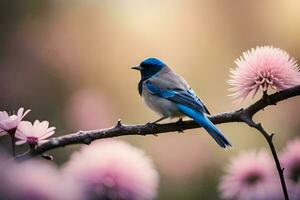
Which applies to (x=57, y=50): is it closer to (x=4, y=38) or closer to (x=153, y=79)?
(x=4, y=38)

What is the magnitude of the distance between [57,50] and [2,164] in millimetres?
1753

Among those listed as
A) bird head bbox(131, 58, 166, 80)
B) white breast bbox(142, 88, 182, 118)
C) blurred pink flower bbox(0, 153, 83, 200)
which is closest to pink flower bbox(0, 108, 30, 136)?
blurred pink flower bbox(0, 153, 83, 200)

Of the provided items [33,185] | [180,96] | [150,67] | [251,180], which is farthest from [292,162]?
[150,67]

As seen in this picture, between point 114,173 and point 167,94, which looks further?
point 167,94

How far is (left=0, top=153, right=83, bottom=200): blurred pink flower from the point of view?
0.87 feet

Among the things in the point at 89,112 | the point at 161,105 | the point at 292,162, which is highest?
the point at 292,162

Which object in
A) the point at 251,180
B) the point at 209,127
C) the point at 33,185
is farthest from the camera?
the point at 209,127

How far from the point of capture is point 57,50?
6.59 feet

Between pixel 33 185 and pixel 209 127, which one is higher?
pixel 33 185

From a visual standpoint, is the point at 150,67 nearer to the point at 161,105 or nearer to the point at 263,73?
the point at 161,105

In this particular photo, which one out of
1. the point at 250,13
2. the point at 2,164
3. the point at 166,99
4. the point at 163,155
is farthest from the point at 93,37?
the point at 2,164

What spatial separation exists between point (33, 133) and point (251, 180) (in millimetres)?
228

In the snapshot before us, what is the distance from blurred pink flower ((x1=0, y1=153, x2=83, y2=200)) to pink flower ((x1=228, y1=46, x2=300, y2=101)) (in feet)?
1.29

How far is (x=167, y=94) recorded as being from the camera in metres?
1.22
